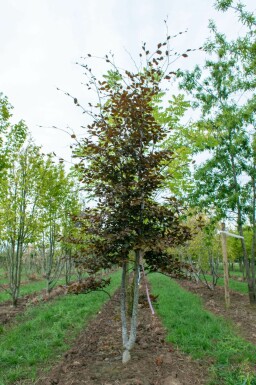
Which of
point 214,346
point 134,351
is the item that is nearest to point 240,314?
point 214,346

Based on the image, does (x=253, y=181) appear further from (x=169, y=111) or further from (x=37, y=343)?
(x=37, y=343)

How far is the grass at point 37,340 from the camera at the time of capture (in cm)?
505

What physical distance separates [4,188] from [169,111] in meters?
7.44

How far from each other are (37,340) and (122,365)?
2.64 meters

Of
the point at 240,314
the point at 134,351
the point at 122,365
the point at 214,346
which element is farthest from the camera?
the point at 240,314

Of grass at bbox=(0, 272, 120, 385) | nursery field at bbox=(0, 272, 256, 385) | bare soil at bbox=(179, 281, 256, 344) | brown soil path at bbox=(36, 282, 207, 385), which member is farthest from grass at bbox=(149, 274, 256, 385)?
grass at bbox=(0, 272, 120, 385)

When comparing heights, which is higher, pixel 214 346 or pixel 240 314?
pixel 214 346

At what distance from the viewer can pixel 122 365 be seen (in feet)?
15.1

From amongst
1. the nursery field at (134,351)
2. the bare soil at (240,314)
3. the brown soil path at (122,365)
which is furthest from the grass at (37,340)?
the bare soil at (240,314)

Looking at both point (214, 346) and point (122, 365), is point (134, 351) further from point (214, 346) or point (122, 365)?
point (214, 346)

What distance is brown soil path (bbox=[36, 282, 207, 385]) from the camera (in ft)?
13.6

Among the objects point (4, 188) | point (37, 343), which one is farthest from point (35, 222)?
point (37, 343)

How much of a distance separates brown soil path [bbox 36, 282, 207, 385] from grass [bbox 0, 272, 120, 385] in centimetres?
38

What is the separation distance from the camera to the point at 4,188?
11.7 metres
